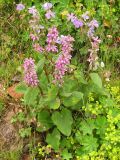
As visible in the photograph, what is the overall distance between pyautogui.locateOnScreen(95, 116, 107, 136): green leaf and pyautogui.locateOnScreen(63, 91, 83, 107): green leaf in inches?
12.2

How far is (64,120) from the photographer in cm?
384

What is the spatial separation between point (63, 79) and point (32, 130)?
0.60 m

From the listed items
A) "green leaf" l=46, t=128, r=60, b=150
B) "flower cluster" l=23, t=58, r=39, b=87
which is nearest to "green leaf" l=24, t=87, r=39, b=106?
"flower cluster" l=23, t=58, r=39, b=87

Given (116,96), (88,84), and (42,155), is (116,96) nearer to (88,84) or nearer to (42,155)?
(88,84)

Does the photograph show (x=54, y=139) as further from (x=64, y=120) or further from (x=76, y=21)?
(x=76, y=21)

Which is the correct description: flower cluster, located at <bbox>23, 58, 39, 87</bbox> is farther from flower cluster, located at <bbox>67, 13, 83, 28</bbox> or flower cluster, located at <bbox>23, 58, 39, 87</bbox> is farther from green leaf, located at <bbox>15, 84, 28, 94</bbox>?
flower cluster, located at <bbox>67, 13, 83, 28</bbox>

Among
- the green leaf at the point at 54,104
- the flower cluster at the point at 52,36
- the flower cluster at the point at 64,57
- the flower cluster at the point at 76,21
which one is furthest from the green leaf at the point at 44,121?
the flower cluster at the point at 76,21

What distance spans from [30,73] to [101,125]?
0.85 metres

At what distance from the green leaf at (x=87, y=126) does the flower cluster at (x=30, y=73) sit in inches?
24.2

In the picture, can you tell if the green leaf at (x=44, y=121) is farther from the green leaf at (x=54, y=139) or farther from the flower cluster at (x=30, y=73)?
the flower cluster at (x=30, y=73)

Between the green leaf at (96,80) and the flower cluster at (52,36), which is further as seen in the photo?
the green leaf at (96,80)

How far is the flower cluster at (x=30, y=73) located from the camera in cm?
Result: 346

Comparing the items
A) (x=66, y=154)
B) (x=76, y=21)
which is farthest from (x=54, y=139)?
(x=76, y=21)


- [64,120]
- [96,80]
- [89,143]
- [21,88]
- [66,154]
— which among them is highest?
[96,80]
